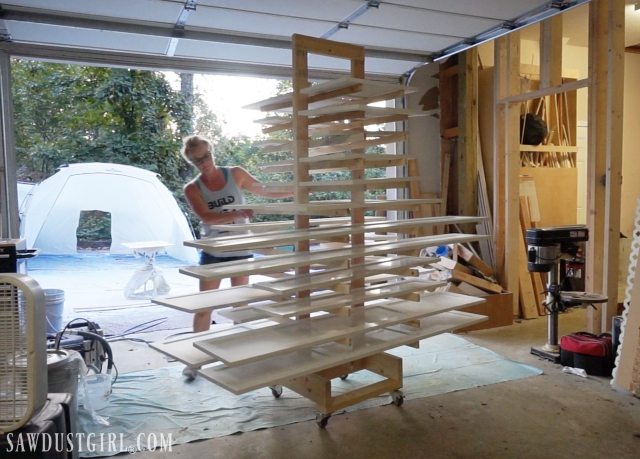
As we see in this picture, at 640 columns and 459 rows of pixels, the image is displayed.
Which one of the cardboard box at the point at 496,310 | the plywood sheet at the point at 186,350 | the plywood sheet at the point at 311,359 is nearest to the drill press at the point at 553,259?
the cardboard box at the point at 496,310

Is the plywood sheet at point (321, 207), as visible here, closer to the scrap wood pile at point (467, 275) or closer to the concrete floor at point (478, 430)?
the concrete floor at point (478, 430)

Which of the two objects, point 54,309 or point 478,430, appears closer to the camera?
point 478,430

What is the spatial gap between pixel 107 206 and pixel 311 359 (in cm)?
705

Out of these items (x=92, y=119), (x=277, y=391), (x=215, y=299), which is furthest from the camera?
(x=92, y=119)

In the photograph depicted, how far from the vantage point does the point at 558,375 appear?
3.02m

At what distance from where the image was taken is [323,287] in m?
2.26

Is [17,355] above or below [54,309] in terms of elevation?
above

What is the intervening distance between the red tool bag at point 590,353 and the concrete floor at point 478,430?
11 cm

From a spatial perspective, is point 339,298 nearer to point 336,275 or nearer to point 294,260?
point 336,275

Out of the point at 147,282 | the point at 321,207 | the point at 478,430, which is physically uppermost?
the point at 321,207

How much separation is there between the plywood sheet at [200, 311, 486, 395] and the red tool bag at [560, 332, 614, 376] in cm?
89

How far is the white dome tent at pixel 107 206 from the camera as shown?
772 centimetres

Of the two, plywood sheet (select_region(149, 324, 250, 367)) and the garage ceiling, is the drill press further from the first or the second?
plywood sheet (select_region(149, 324, 250, 367))

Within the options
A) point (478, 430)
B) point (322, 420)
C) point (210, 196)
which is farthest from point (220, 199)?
point (478, 430)
